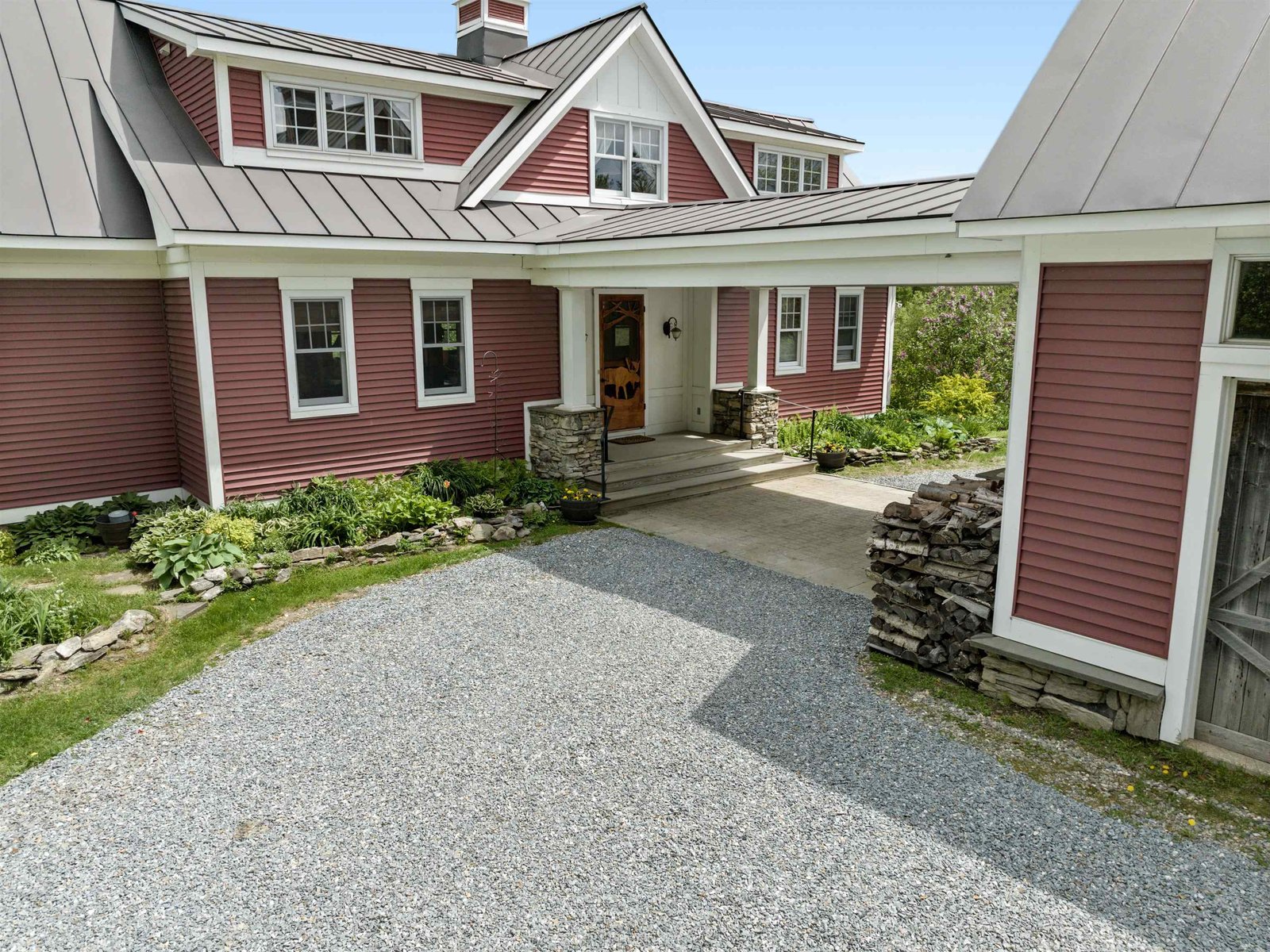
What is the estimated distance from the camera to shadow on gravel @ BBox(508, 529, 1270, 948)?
4.61m

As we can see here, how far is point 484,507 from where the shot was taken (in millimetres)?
11508

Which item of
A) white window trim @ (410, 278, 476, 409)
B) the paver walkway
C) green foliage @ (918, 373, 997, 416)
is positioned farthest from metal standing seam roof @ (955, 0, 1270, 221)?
green foliage @ (918, 373, 997, 416)

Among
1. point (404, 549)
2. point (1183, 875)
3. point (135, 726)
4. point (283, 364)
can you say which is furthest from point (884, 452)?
point (135, 726)

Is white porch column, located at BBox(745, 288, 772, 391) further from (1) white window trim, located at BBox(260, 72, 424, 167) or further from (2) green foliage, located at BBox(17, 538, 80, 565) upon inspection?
(2) green foliage, located at BBox(17, 538, 80, 565)

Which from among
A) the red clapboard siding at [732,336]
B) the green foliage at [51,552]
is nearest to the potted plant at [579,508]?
the red clapboard siding at [732,336]

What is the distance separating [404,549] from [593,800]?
5679mm

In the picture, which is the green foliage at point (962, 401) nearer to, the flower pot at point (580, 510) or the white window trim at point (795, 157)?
the white window trim at point (795, 157)

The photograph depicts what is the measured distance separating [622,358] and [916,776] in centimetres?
1033

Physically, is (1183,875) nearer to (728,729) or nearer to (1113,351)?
(728,729)

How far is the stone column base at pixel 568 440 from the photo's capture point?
12.7 m

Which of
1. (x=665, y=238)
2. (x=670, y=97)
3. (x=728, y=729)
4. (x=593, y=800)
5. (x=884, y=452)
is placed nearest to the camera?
(x=593, y=800)

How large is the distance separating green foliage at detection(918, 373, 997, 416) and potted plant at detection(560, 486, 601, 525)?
33.3 feet

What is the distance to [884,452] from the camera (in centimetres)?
1627

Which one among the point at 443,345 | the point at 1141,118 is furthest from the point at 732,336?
the point at 1141,118
